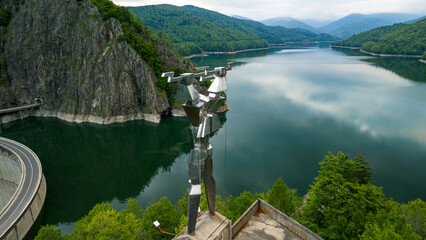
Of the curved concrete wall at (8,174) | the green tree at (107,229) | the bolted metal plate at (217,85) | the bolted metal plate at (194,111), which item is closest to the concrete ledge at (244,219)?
the bolted metal plate at (194,111)

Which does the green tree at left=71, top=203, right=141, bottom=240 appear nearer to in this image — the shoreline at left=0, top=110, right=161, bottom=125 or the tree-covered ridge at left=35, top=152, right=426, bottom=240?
the tree-covered ridge at left=35, top=152, right=426, bottom=240

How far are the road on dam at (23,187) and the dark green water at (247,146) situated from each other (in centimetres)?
328

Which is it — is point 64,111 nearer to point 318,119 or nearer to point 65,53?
point 65,53

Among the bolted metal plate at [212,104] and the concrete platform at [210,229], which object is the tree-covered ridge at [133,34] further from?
the concrete platform at [210,229]

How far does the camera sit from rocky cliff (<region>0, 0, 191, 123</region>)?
6456cm

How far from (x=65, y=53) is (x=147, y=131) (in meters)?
34.0

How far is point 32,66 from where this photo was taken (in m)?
70.1

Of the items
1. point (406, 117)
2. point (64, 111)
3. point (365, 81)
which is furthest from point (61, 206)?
point (365, 81)

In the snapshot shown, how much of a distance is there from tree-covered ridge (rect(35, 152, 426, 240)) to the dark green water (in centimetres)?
1234

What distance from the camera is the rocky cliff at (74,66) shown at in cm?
6456

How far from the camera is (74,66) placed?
68188mm

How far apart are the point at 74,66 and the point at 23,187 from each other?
147 feet

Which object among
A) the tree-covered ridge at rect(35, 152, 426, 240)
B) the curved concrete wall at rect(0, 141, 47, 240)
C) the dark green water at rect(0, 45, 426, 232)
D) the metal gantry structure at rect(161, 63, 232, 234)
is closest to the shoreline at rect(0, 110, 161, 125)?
the dark green water at rect(0, 45, 426, 232)

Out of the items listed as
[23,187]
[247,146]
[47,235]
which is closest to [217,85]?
[47,235]
